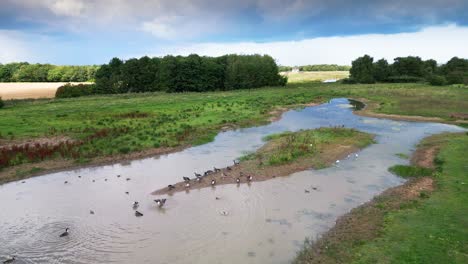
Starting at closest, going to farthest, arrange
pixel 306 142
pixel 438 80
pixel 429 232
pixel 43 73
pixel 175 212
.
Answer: pixel 429 232, pixel 175 212, pixel 306 142, pixel 438 80, pixel 43 73

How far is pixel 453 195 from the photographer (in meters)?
22.8

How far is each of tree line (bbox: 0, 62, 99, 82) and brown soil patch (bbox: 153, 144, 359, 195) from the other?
161 meters

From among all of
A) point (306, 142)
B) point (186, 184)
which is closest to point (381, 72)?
point (306, 142)

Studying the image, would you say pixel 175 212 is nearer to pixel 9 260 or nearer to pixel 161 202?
pixel 161 202

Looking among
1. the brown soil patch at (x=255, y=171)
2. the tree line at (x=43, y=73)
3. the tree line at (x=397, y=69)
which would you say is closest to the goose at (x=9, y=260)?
the brown soil patch at (x=255, y=171)

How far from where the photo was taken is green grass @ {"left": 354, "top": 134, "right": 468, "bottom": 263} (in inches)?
622

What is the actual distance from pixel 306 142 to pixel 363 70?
10816cm

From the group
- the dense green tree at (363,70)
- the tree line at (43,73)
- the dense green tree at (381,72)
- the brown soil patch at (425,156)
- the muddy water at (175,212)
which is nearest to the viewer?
the muddy water at (175,212)

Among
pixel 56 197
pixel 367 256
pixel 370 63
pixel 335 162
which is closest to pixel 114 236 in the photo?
pixel 56 197

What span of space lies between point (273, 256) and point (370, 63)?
444 ft

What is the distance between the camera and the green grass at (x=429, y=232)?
1580 centimetres

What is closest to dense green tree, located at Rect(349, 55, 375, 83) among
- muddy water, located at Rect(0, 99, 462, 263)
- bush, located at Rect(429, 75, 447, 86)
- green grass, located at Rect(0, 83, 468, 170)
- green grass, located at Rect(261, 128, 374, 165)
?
bush, located at Rect(429, 75, 447, 86)

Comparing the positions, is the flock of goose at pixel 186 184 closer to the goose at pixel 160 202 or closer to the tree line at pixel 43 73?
the goose at pixel 160 202

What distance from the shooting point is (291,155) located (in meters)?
33.3
